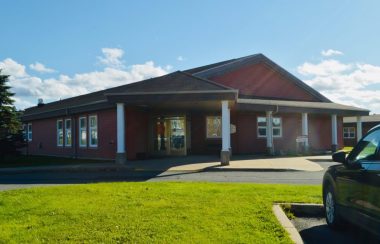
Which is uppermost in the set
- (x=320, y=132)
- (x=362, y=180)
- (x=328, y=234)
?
(x=320, y=132)

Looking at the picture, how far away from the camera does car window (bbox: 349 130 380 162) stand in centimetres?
491

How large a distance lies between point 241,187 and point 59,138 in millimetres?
19592

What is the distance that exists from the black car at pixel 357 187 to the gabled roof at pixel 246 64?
57.6ft

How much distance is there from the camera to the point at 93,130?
22359mm

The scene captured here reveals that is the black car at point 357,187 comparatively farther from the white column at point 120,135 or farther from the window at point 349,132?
the window at point 349,132

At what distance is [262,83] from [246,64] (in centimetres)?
187

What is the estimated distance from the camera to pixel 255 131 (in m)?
24.7

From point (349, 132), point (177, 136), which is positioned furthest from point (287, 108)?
point (349, 132)

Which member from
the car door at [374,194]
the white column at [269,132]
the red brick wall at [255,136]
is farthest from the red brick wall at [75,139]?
the car door at [374,194]

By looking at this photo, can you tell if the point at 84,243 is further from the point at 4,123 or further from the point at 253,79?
the point at 253,79

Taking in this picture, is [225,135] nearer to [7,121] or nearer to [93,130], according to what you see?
[93,130]

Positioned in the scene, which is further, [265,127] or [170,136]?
[265,127]

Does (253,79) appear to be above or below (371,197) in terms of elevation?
above

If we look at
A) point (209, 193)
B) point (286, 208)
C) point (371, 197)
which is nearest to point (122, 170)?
point (209, 193)
